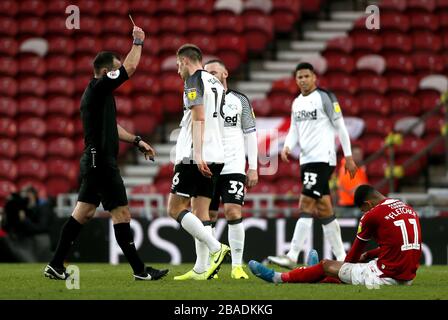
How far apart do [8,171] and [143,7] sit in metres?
4.28

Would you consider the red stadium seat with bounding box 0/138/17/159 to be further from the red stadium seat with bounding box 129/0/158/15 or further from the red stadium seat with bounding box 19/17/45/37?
the red stadium seat with bounding box 129/0/158/15

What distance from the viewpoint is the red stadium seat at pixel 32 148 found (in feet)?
58.7

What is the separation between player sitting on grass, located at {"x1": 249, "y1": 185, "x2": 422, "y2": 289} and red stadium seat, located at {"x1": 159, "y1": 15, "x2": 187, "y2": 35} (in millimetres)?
11190

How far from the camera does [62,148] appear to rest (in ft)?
58.3

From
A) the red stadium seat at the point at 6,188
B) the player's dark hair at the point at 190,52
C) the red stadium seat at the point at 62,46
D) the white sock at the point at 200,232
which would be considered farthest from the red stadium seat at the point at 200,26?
the white sock at the point at 200,232

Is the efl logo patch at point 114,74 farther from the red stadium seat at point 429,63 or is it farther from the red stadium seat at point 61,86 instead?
the red stadium seat at point 429,63

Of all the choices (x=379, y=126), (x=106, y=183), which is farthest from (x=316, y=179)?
(x=379, y=126)

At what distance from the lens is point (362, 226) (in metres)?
8.57

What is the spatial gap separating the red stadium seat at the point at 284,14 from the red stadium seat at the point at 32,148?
498 cm

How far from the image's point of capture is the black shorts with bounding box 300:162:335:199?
11195 mm

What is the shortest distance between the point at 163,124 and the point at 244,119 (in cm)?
832

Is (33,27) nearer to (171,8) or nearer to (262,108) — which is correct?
(171,8)
